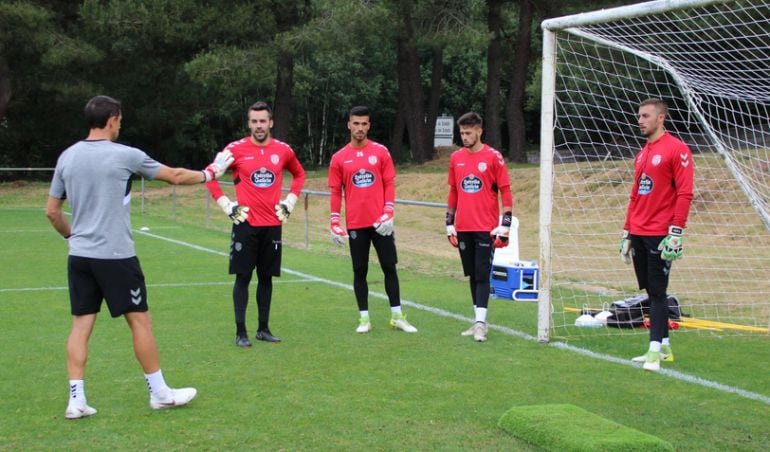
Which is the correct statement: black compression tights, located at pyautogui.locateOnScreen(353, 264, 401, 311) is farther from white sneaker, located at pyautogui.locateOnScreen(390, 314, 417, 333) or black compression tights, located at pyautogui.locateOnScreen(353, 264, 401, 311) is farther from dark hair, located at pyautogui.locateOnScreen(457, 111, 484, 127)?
dark hair, located at pyautogui.locateOnScreen(457, 111, 484, 127)

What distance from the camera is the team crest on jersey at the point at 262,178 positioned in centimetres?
732

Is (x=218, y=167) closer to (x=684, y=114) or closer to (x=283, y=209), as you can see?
(x=283, y=209)

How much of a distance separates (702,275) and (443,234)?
28.2ft

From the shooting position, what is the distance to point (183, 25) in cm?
2930

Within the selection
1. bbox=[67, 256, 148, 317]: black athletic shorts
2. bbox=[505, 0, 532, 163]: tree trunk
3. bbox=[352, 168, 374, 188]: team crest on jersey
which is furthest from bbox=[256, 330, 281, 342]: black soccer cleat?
bbox=[505, 0, 532, 163]: tree trunk

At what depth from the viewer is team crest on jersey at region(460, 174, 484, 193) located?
779 centimetres

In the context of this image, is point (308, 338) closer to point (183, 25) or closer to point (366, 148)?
point (366, 148)

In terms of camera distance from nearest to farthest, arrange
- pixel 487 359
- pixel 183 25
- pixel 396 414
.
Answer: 1. pixel 396 414
2. pixel 487 359
3. pixel 183 25

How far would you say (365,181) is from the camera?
787cm

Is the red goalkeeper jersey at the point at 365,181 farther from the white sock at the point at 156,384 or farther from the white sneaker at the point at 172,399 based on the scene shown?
the white sock at the point at 156,384

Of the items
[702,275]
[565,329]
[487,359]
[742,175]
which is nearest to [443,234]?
[702,275]

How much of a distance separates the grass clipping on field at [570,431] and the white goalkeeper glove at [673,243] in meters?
1.87

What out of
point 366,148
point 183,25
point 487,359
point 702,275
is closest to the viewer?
point 487,359

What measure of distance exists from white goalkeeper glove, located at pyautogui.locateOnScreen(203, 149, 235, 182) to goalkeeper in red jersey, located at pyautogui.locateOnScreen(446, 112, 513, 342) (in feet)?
7.13
